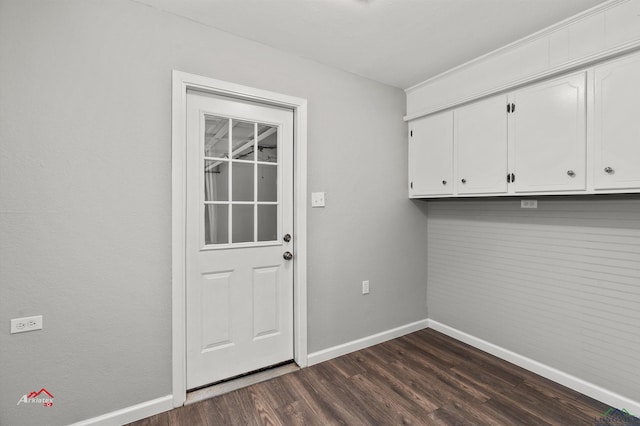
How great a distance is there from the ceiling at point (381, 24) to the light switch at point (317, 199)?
3.72ft

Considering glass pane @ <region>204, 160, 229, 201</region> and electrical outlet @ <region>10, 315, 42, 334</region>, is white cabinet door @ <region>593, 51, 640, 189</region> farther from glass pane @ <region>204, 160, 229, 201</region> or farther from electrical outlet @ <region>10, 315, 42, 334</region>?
electrical outlet @ <region>10, 315, 42, 334</region>

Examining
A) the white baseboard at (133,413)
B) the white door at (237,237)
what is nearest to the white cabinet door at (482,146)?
the white door at (237,237)

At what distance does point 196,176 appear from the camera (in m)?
2.02

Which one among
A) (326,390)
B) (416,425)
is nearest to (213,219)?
(326,390)

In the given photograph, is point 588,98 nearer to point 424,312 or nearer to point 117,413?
point 424,312

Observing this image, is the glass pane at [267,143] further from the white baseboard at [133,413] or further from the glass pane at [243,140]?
the white baseboard at [133,413]

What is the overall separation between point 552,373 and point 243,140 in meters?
2.97

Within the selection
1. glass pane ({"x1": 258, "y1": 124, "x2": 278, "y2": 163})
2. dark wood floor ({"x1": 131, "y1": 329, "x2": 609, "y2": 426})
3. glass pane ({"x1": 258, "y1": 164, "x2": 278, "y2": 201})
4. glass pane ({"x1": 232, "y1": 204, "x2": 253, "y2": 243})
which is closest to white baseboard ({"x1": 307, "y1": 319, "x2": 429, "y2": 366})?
dark wood floor ({"x1": 131, "y1": 329, "x2": 609, "y2": 426})

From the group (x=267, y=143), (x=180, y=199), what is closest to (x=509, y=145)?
(x=267, y=143)

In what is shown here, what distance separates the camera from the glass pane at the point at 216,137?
207 centimetres

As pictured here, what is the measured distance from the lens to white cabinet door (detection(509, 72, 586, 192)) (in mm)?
1863

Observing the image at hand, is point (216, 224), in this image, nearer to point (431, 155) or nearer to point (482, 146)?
point (431, 155)

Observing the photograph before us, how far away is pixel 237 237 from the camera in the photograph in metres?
2.20

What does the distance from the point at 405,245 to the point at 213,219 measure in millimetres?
1951
